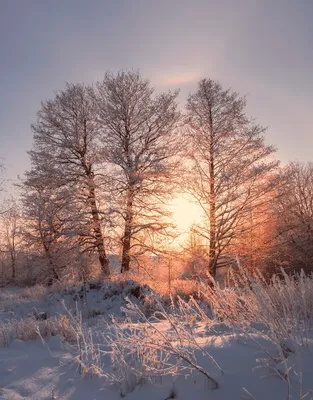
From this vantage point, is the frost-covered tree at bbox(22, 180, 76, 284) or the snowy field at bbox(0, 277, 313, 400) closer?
the snowy field at bbox(0, 277, 313, 400)

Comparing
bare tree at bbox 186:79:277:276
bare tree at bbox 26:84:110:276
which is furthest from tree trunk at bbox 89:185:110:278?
bare tree at bbox 186:79:277:276

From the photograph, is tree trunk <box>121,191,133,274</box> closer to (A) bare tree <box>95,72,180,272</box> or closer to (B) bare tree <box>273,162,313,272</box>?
(A) bare tree <box>95,72,180,272</box>

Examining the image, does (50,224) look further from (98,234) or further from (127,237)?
(127,237)

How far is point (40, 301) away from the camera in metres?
8.62

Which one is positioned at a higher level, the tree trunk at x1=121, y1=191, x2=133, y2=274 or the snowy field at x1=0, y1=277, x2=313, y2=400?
the tree trunk at x1=121, y1=191, x2=133, y2=274

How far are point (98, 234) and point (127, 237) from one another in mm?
1250

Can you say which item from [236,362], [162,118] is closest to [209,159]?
[162,118]

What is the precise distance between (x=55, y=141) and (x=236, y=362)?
11.6 m

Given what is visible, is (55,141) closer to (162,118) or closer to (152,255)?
(162,118)

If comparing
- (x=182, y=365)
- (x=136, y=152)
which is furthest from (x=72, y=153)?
(x=182, y=365)

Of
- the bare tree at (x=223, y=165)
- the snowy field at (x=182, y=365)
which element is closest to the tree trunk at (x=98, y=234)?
the bare tree at (x=223, y=165)

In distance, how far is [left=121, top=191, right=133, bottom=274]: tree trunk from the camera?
1139cm

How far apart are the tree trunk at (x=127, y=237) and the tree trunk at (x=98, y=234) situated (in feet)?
2.46

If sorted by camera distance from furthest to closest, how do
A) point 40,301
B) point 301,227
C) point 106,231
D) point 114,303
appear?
point 301,227 → point 106,231 → point 40,301 → point 114,303
